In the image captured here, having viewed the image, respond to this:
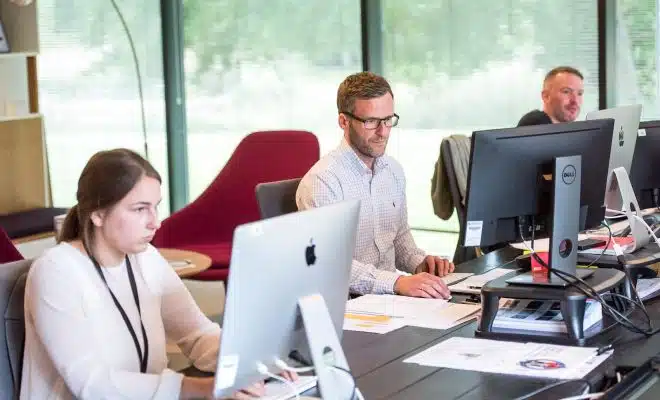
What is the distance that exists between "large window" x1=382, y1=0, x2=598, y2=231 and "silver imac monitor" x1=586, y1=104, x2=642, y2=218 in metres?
2.53

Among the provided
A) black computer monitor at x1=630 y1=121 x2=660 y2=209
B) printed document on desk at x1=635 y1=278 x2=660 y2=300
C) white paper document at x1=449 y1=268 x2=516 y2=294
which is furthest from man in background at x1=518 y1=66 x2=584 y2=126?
printed document on desk at x1=635 y1=278 x2=660 y2=300

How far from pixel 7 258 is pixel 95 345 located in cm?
207

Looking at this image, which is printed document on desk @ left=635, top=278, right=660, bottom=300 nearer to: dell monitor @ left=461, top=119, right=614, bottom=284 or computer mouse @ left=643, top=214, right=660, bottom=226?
dell monitor @ left=461, top=119, right=614, bottom=284

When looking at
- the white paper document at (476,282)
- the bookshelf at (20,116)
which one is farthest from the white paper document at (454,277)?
the bookshelf at (20,116)

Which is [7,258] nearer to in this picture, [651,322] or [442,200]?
[442,200]

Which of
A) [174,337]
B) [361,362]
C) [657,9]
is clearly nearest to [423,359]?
[361,362]

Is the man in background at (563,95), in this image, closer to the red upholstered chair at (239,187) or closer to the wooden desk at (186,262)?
the red upholstered chair at (239,187)

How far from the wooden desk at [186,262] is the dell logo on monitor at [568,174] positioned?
2.20 m

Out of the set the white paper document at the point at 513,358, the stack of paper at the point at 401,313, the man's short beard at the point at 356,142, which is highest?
the man's short beard at the point at 356,142

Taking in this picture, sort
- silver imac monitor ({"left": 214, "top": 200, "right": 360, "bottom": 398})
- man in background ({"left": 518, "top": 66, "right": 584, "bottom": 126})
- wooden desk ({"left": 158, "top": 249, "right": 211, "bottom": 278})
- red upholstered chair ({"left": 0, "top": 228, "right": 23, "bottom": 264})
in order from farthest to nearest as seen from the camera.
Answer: man in background ({"left": 518, "top": 66, "right": 584, "bottom": 126})
wooden desk ({"left": 158, "top": 249, "right": 211, "bottom": 278})
red upholstered chair ({"left": 0, "top": 228, "right": 23, "bottom": 264})
silver imac monitor ({"left": 214, "top": 200, "right": 360, "bottom": 398})

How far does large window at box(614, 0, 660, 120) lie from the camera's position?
6176 millimetres

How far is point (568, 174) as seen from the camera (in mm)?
2889

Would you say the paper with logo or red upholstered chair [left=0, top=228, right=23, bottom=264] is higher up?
the paper with logo

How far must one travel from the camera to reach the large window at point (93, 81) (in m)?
7.60
